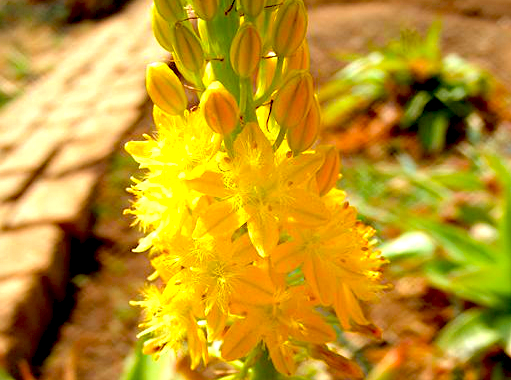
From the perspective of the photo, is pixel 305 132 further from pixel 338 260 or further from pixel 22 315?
pixel 22 315

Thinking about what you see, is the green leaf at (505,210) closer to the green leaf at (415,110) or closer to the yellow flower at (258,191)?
the green leaf at (415,110)

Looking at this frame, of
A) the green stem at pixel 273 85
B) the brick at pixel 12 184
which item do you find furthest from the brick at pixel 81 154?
the green stem at pixel 273 85

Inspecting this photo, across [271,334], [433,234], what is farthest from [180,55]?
[433,234]

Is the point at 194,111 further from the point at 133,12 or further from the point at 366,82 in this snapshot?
the point at 133,12

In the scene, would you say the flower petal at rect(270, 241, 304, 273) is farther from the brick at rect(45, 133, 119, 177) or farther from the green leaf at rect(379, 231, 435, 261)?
the brick at rect(45, 133, 119, 177)

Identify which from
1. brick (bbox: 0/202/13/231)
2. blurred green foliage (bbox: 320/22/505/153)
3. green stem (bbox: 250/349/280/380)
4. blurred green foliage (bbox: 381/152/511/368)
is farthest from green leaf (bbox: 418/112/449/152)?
green stem (bbox: 250/349/280/380)

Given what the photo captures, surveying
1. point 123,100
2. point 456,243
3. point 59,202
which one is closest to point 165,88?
point 456,243
